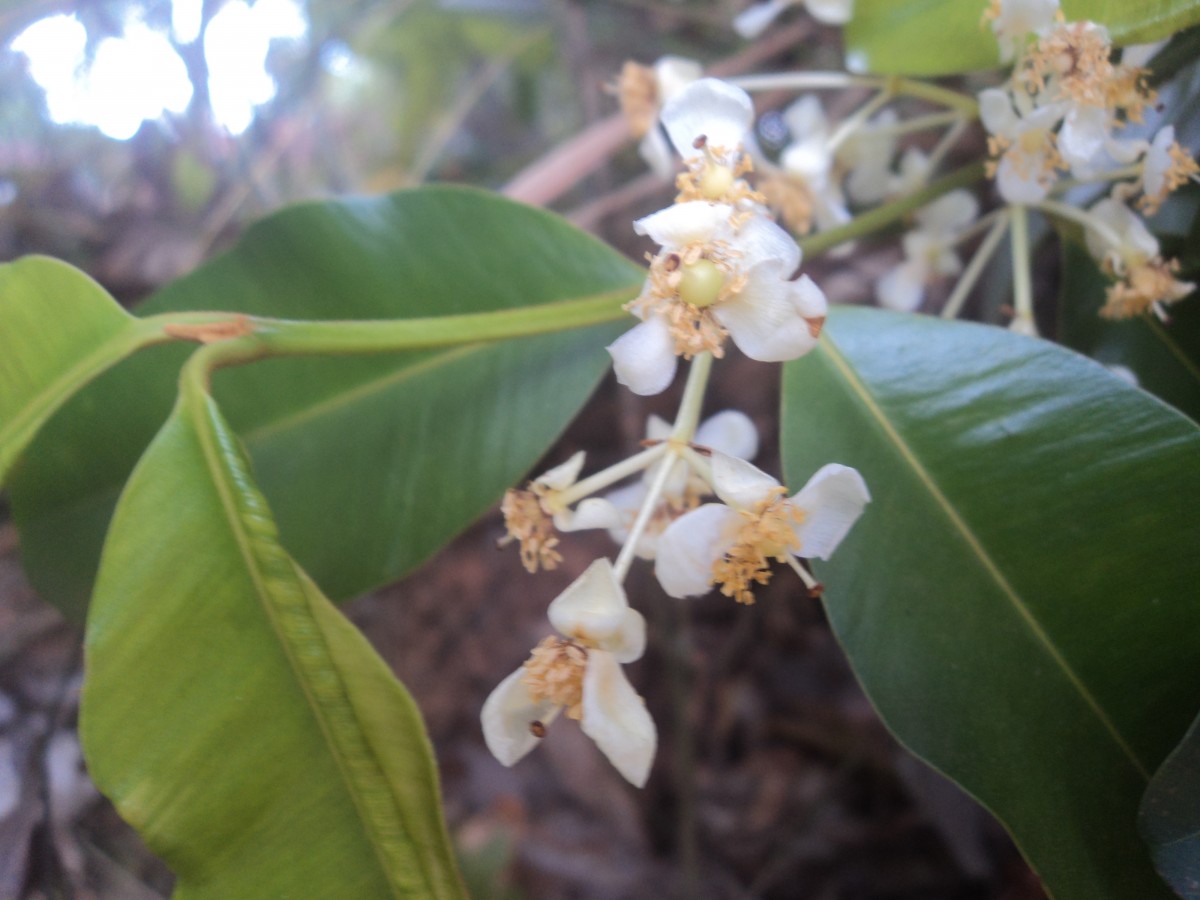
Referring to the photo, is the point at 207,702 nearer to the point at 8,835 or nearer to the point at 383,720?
the point at 383,720

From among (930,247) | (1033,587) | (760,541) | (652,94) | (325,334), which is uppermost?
(652,94)

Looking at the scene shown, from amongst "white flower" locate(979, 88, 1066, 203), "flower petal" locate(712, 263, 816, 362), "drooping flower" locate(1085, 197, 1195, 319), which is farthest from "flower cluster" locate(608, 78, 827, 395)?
"drooping flower" locate(1085, 197, 1195, 319)

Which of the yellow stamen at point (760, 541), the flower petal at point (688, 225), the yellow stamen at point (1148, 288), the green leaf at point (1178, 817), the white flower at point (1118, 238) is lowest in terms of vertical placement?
the green leaf at point (1178, 817)

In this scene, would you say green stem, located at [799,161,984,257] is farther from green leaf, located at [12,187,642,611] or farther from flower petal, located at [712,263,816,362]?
flower petal, located at [712,263,816,362]

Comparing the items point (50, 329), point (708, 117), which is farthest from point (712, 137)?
point (50, 329)

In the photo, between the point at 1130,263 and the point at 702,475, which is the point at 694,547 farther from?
the point at 1130,263

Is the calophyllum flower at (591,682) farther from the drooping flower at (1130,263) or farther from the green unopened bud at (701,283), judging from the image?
the drooping flower at (1130,263)

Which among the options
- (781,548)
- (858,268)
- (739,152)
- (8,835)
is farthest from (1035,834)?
(858,268)

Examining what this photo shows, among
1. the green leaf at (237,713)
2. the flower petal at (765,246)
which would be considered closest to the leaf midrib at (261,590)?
the green leaf at (237,713)
